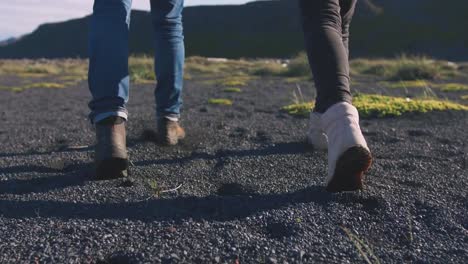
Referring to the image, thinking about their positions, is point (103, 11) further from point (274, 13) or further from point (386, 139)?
point (274, 13)

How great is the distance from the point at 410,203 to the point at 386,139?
4.38 ft

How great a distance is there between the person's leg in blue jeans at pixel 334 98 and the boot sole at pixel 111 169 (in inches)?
28.7

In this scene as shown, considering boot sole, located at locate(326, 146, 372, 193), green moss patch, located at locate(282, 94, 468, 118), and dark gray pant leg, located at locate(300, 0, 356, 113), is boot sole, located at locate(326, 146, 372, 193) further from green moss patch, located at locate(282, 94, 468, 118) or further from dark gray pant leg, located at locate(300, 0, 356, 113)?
green moss patch, located at locate(282, 94, 468, 118)

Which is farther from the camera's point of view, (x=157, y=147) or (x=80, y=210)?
(x=157, y=147)

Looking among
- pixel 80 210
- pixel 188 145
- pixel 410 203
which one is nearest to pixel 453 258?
pixel 410 203

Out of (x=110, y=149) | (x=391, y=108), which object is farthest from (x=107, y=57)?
(x=391, y=108)

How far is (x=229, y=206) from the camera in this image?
5.46ft

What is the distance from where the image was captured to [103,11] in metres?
2.02

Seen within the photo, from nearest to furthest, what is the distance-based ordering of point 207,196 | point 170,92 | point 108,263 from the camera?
point 108,263 → point 207,196 → point 170,92

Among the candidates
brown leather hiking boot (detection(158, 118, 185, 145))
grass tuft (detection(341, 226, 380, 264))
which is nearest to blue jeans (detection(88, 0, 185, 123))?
brown leather hiking boot (detection(158, 118, 185, 145))

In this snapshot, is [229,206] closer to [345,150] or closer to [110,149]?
[345,150]

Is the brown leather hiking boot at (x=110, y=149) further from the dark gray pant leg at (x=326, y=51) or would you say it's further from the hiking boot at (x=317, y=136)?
the hiking boot at (x=317, y=136)

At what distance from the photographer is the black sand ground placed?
1345 mm

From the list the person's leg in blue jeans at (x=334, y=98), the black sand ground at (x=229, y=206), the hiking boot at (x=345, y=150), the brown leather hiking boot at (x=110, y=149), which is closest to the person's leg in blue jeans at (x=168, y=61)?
the black sand ground at (x=229, y=206)
